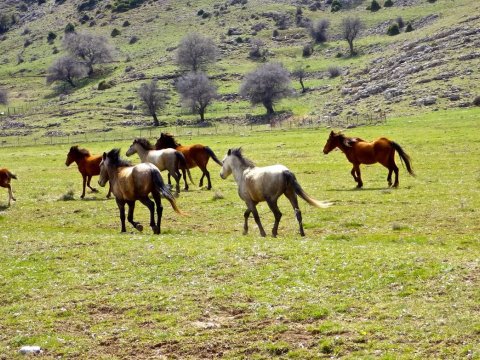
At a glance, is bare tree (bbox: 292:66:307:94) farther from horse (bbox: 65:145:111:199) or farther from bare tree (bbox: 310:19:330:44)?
horse (bbox: 65:145:111:199)

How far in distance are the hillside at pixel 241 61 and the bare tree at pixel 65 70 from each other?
2.51 m

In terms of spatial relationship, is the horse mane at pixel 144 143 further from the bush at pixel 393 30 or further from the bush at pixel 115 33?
the bush at pixel 115 33

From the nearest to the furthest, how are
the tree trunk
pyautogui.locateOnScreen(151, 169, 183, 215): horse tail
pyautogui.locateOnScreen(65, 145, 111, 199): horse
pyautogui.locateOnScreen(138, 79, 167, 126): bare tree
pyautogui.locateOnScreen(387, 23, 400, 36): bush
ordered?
pyautogui.locateOnScreen(151, 169, 183, 215): horse tail → pyautogui.locateOnScreen(65, 145, 111, 199): horse → the tree trunk → pyautogui.locateOnScreen(138, 79, 167, 126): bare tree → pyautogui.locateOnScreen(387, 23, 400, 36): bush

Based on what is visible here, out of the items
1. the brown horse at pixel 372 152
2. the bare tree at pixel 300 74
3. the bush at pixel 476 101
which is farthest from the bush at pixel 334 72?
the brown horse at pixel 372 152

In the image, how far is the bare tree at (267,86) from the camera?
102562mm

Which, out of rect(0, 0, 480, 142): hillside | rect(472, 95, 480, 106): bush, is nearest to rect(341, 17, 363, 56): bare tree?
rect(0, 0, 480, 142): hillside

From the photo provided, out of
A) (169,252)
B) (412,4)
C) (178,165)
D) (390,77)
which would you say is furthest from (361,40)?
(169,252)

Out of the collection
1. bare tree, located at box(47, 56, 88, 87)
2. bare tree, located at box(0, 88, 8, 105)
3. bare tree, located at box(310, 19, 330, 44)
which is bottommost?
bare tree, located at box(0, 88, 8, 105)

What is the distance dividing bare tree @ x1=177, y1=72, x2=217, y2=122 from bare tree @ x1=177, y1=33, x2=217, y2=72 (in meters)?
23.6

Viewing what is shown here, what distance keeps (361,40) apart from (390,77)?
37769 mm

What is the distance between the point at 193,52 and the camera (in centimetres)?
12900

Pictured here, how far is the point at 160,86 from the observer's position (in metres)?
124

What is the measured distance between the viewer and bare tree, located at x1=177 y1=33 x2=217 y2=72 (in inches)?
5084

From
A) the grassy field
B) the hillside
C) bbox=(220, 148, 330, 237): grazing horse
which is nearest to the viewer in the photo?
the grassy field
